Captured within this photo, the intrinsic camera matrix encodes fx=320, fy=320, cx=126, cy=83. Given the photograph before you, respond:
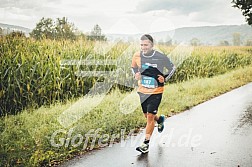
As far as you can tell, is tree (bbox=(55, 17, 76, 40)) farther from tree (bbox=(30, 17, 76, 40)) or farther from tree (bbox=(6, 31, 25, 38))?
tree (bbox=(6, 31, 25, 38))

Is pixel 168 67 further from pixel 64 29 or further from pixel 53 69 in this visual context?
pixel 64 29

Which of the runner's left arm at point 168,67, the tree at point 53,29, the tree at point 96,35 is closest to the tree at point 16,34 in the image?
the tree at point 53,29

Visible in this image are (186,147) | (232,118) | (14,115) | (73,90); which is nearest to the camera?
(186,147)

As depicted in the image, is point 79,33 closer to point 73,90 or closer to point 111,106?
point 73,90

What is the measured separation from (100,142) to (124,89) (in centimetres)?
429

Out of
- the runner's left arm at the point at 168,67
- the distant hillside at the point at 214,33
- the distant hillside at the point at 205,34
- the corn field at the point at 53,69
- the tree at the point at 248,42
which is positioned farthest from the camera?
the tree at the point at 248,42

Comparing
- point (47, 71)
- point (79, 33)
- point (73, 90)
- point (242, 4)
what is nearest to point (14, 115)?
point (47, 71)

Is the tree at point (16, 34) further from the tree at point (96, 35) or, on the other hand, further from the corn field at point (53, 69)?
the tree at point (96, 35)

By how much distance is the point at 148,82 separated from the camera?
4.67 m

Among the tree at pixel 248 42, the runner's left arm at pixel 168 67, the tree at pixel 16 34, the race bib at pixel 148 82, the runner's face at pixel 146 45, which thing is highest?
the tree at pixel 248 42

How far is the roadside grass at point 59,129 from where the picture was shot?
4.11 metres

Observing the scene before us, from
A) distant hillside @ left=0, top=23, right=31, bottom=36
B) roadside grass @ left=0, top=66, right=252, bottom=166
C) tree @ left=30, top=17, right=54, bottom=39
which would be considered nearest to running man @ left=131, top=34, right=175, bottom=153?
roadside grass @ left=0, top=66, right=252, bottom=166

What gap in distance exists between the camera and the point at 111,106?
667 cm

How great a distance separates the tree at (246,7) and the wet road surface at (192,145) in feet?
40.1
